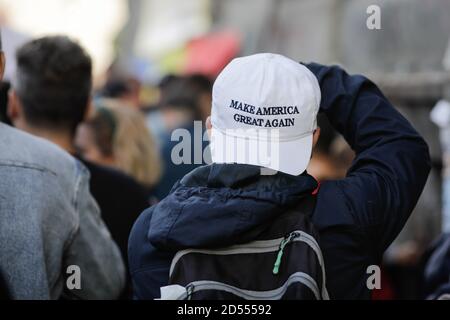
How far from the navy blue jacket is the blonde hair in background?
2.47 metres

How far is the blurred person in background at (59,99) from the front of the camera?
3.68 meters

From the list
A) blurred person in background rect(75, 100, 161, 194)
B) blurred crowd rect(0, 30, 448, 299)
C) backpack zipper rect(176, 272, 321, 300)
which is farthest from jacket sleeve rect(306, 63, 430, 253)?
blurred person in background rect(75, 100, 161, 194)

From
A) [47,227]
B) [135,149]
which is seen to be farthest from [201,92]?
[47,227]

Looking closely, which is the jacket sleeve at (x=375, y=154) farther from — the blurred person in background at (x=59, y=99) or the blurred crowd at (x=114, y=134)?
the blurred person in background at (x=59, y=99)

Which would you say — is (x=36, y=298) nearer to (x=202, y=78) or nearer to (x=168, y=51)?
(x=202, y=78)

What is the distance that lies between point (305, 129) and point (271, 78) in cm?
16

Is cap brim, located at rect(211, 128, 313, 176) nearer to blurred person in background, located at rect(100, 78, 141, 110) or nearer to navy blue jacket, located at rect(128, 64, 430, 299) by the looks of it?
navy blue jacket, located at rect(128, 64, 430, 299)

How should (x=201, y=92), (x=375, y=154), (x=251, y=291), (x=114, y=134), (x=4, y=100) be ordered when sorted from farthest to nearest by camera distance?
(x=201, y=92), (x=114, y=134), (x=4, y=100), (x=375, y=154), (x=251, y=291)

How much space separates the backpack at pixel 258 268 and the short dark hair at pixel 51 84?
1.50 m

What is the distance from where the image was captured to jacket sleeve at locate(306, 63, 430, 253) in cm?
246

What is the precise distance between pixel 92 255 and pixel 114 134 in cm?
190

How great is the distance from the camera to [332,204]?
2422mm

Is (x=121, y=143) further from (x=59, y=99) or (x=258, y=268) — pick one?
(x=258, y=268)
